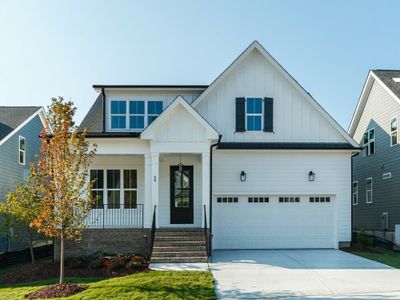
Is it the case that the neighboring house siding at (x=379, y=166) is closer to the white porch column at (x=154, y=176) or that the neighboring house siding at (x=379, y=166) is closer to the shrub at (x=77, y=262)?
the white porch column at (x=154, y=176)

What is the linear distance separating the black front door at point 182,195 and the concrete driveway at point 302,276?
2426 millimetres

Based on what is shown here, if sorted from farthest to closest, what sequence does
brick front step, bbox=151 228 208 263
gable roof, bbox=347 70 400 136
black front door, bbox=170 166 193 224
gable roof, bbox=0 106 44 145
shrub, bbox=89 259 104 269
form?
gable roof, bbox=347 70 400 136, gable roof, bbox=0 106 44 145, black front door, bbox=170 166 193 224, brick front step, bbox=151 228 208 263, shrub, bbox=89 259 104 269

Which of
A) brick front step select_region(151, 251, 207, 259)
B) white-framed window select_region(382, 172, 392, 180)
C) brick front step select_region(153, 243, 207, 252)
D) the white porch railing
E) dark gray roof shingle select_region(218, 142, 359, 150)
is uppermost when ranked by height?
dark gray roof shingle select_region(218, 142, 359, 150)

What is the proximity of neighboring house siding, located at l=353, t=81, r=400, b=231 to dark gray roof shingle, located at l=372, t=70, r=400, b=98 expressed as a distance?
1.12 ft

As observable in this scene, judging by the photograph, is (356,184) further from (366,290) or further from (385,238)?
(366,290)

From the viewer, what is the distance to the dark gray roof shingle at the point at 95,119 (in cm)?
1902

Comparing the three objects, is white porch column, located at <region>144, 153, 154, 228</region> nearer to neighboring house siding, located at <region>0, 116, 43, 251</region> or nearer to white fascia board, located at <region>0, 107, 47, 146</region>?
neighboring house siding, located at <region>0, 116, 43, 251</region>

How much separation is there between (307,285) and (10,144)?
51.6 ft

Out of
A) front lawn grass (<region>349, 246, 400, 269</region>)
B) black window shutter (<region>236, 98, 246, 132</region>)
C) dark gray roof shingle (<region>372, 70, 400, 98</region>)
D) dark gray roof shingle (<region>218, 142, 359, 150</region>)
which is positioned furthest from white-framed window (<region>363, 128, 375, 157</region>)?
black window shutter (<region>236, 98, 246, 132</region>)

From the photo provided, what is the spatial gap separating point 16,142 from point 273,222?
1287cm

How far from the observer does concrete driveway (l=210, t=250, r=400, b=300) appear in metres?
9.82

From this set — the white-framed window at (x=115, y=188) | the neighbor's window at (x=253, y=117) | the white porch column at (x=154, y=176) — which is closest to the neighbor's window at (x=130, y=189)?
the white-framed window at (x=115, y=188)

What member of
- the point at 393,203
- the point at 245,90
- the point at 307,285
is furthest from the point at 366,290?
the point at 393,203

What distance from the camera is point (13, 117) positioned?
2247cm
